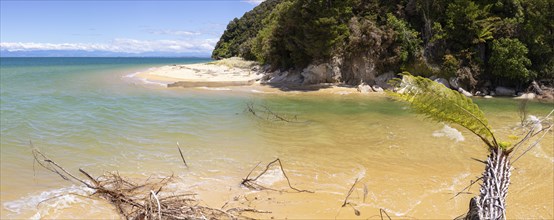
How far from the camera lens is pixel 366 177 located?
→ 9094mm

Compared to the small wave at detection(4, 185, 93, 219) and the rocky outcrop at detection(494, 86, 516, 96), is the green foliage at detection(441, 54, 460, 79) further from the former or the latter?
the small wave at detection(4, 185, 93, 219)

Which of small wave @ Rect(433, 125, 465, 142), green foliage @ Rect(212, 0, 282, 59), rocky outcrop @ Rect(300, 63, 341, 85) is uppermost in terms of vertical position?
green foliage @ Rect(212, 0, 282, 59)

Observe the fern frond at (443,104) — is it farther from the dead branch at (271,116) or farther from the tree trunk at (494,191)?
the dead branch at (271,116)

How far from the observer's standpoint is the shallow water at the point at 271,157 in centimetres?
748

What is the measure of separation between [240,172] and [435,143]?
7.16 metres

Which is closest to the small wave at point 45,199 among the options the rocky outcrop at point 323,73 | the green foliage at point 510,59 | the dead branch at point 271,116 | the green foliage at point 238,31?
the dead branch at point 271,116

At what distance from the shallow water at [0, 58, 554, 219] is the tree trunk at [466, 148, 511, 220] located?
2.85 meters

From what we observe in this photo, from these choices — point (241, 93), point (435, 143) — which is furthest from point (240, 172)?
point (241, 93)

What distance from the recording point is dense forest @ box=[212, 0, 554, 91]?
86.8 feet

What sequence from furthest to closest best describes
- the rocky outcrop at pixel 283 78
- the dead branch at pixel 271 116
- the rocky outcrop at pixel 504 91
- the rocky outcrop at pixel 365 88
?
the rocky outcrop at pixel 283 78 → the rocky outcrop at pixel 365 88 → the rocky outcrop at pixel 504 91 → the dead branch at pixel 271 116

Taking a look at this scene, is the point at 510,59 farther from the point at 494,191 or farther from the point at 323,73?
the point at 494,191

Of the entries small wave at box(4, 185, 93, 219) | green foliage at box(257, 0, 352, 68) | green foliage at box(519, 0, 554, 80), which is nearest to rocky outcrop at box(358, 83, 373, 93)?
green foliage at box(257, 0, 352, 68)

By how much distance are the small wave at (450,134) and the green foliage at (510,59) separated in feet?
50.0

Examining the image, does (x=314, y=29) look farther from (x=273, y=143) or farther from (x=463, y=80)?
(x=273, y=143)
